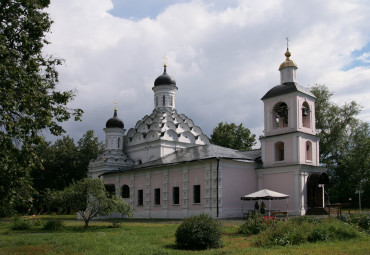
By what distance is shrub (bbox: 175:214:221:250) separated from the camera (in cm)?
1173

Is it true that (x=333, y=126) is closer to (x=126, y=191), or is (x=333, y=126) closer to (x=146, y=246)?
(x=126, y=191)

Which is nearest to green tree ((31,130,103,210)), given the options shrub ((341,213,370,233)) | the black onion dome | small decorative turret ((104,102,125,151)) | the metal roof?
small decorative turret ((104,102,125,151))

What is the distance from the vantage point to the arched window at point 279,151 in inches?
1083

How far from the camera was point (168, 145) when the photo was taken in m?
35.2

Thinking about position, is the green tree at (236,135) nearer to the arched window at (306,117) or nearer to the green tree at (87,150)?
the green tree at (87,150)

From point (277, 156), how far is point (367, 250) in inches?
690

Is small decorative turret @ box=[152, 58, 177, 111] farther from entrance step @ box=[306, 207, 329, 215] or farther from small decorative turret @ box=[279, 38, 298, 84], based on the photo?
entrance step @ box=[306, 207, 329, 215]

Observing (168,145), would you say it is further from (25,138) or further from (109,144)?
(25,138)

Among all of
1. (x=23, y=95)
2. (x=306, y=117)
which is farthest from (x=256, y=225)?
(x=306, y=117)

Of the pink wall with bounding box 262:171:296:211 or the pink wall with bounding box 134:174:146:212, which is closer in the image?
the pink wall with bounding box 262:171:296:211

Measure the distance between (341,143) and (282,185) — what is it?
45.2ft

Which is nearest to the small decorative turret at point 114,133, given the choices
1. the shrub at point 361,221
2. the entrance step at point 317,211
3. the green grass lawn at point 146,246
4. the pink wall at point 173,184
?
the pink wall at point 173,184

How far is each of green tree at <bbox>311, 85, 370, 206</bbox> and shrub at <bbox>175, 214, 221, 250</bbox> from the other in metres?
27.6

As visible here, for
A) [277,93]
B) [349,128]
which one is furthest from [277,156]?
[349,128]
